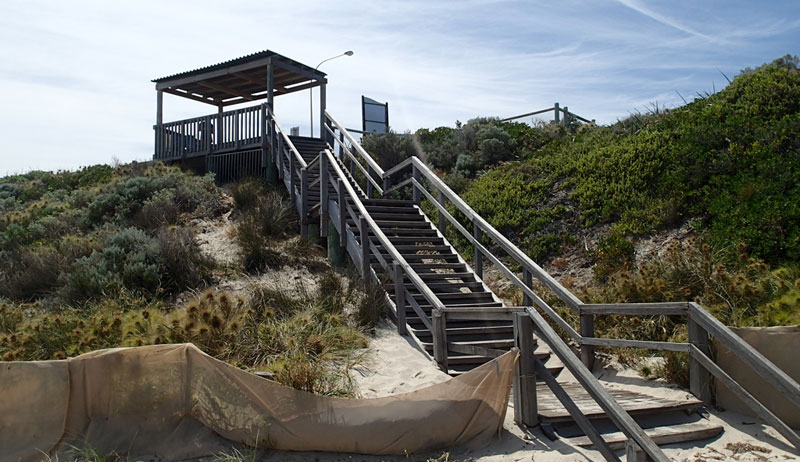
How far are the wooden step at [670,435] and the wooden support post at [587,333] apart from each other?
4.80 ft

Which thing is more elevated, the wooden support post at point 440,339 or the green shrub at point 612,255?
the green shrub at point 612,255

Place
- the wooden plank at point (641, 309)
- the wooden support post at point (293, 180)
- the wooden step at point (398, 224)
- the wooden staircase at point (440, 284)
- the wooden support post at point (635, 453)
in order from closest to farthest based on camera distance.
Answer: the wooden support post at point (635, 453) → the wooden plank at point (641, 309) → the wooden staircase at point (440, 284) → the wooden step at point (398, 224) → the wooden support post at point (293, 180)

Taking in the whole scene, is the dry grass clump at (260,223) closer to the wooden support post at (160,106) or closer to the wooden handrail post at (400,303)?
the wooden handrail post at (400,303)

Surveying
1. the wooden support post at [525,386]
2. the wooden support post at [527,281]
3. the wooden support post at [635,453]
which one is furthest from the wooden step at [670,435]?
the wooden support post at [527,281]

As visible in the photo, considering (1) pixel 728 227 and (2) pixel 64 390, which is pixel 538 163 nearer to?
(1) pixel 728 227

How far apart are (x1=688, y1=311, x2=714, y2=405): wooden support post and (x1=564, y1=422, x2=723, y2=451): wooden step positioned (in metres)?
0.44

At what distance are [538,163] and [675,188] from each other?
416cm

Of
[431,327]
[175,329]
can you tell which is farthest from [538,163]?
[175,329]

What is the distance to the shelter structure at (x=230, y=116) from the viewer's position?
1577 centimetres

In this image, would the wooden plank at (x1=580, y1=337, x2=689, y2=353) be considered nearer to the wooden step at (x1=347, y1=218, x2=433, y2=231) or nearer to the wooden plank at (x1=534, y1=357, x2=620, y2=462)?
the wooden plank at (x1=534, y1=357, x2=620, y2=462)

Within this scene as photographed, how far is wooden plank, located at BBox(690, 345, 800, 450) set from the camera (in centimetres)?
428

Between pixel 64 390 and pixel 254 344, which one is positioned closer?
pixel 64 390

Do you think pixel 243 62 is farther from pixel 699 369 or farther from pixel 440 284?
pixel 699 369

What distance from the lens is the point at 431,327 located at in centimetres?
702
